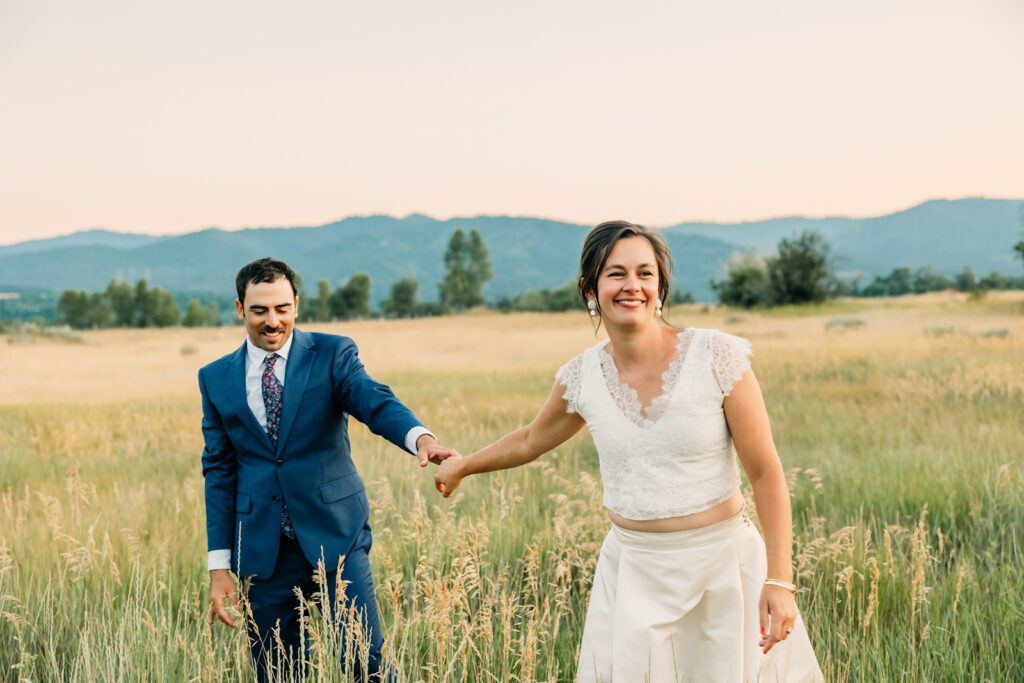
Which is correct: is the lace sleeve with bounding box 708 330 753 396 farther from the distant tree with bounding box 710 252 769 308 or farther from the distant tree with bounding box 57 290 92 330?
→ the distant tree with bounding box 57 290 92 330

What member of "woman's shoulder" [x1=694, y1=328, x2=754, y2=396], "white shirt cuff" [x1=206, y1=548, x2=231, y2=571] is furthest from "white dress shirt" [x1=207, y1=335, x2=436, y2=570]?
"woman's shoulder" [x1=694, y1=328, x2=754, y2=396]

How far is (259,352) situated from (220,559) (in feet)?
3.26

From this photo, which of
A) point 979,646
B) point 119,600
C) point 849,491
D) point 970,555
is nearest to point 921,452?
point 849,491

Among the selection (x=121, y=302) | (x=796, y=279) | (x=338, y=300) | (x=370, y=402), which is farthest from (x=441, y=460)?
(x=121, y=302)

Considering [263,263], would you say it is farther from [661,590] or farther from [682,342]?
[661,590]

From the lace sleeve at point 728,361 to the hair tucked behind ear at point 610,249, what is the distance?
314 millimetres

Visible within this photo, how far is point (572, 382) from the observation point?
9.30ft

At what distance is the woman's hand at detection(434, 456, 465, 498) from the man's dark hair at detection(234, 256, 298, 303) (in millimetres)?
1099

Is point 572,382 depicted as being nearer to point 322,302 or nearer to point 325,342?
point 325,342

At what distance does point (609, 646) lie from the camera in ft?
8.68

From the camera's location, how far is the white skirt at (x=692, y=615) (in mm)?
2518

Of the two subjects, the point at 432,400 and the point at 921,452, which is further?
the point at 432,400

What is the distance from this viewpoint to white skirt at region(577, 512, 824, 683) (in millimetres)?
2518

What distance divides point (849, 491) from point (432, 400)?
28.1 ft
